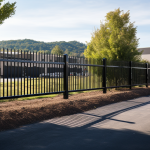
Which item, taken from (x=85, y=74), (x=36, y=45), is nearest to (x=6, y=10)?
(x=85, y=74)

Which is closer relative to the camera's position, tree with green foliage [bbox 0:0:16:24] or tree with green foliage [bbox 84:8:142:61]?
tree with green foliage [bbox 0:0:16:24]

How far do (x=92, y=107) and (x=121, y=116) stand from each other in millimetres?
1629

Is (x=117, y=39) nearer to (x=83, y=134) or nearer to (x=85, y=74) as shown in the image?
(x=85, y=74)

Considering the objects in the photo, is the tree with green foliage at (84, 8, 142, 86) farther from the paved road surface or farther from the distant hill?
the distant hill

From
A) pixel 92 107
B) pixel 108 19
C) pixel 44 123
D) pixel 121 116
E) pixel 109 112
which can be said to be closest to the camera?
pixel 44 123

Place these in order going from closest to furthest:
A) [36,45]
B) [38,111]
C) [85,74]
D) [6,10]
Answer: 1. [38,111]
2. [6,10]
3. [85,74]
4. [36,45]

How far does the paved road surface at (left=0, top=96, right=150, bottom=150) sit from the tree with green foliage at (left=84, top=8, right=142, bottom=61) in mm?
9034

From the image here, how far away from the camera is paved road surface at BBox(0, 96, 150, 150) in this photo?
4.14m

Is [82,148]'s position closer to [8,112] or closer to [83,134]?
[83,134]

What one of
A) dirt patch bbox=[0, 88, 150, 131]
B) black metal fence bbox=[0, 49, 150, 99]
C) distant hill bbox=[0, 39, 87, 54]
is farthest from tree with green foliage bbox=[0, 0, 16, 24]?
distant hill bbox=[0, 39, 87, 54]

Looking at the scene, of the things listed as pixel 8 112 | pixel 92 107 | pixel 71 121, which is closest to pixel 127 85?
pixel 92 107

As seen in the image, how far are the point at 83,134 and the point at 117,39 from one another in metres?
11.4

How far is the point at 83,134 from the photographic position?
495cm

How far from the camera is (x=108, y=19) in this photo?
1603cm
